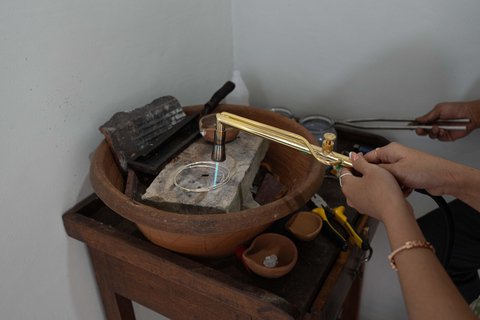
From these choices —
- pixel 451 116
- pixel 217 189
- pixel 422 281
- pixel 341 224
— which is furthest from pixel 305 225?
pixel 451 116

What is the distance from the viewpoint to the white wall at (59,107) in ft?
2.41

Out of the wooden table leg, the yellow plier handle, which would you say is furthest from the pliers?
the wooden table leg

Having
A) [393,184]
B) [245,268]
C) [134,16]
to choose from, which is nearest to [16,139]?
[134,16]

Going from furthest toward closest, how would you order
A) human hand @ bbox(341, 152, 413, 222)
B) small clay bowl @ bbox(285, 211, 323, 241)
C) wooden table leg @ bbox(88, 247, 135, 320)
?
wooden table leg @ bbox(88, 247, 135, 320) → small clay bowl @ bbox(285, 211, 323, 241) → human hand @ bbox(341, 152, 413, 222)

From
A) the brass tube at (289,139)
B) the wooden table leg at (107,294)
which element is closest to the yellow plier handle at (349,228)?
the brass tube at (289,139)

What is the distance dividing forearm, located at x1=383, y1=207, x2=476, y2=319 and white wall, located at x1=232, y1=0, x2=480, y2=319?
27.3 inches

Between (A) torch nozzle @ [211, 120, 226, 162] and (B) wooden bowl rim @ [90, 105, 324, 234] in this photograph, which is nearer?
(B) wooden bowl rim @ [90, 105, 324, 234]

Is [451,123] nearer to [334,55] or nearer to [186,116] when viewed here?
[334,55]

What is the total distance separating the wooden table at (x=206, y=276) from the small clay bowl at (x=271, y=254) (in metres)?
0.02

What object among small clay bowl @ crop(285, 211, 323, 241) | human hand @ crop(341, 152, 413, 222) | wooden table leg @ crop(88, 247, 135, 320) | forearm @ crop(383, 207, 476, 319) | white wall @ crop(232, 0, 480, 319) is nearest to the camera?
forearm @ crop(383, 207, 476, 319)

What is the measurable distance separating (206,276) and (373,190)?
344 millimetres

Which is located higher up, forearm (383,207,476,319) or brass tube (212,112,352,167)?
brass tube (212,112,352,167)

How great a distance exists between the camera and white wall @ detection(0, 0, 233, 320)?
0.73 m

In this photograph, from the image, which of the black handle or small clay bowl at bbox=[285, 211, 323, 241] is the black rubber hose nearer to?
small clay bowl at bbox=[285, 211, 323, 241]
